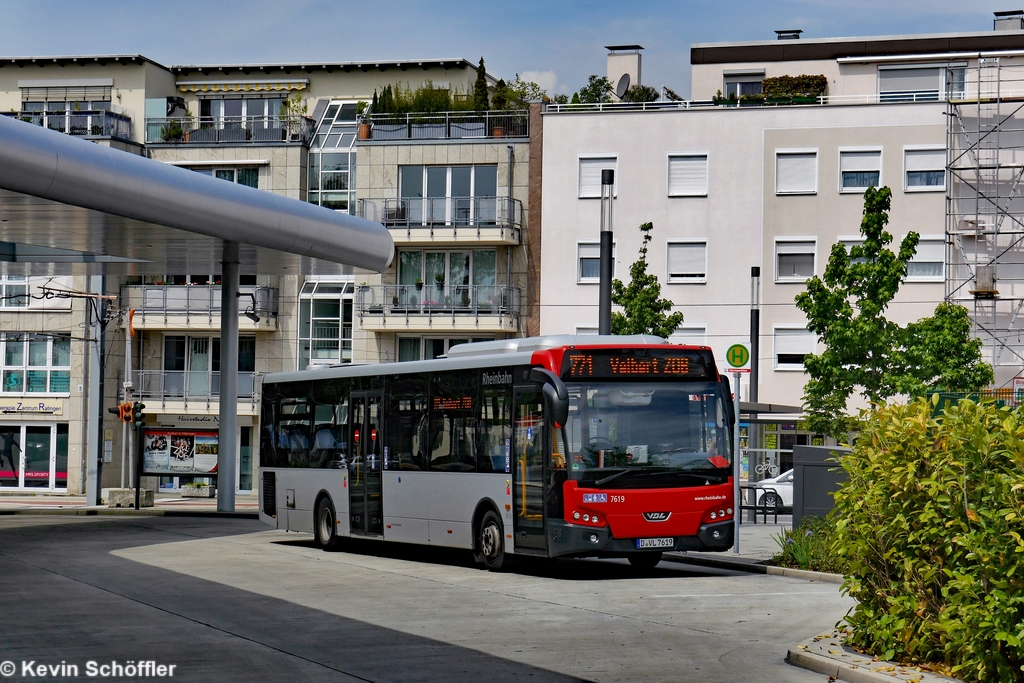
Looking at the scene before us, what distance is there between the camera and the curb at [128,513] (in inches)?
1273

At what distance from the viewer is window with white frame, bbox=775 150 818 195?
45094 millimetres

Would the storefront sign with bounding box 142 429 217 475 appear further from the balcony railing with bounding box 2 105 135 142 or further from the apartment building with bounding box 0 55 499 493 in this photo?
the balcony railing with bounding box 2 105 135 142

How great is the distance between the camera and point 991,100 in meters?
43.2

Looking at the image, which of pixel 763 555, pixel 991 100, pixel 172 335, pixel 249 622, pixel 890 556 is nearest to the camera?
pixel 890 556

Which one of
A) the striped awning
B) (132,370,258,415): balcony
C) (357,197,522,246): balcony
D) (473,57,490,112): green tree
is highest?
the striped awning

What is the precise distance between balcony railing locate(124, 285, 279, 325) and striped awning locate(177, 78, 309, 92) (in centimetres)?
1028

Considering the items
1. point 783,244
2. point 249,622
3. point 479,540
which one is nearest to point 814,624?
point 249,622

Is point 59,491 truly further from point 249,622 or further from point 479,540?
point 249,622

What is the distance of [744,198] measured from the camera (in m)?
45.5

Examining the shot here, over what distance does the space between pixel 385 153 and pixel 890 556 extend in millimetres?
39996

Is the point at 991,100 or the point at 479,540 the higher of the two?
the point at 991,100

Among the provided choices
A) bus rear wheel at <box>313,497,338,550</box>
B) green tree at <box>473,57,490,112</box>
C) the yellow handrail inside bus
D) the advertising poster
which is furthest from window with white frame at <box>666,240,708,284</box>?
the yellow handrail inside bus

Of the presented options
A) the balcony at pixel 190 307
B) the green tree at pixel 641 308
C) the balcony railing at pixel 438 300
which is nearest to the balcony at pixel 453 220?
the balcony railing at pixel 438 300

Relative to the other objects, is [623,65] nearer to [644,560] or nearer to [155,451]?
[155,451]
